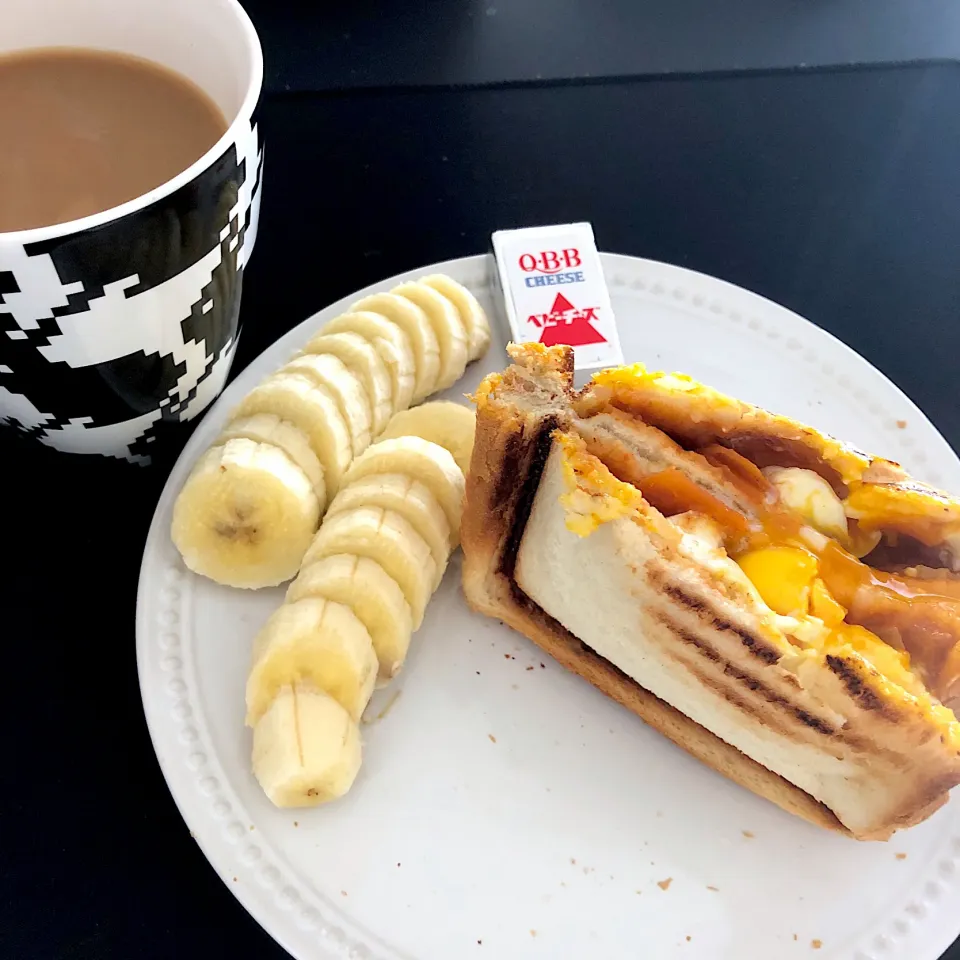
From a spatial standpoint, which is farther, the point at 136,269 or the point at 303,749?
the point at 303,749

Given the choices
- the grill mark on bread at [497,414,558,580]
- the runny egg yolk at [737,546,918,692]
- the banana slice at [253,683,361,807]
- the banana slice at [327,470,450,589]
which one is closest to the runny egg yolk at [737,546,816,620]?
the runny egg yolk at [737,546,918,692]

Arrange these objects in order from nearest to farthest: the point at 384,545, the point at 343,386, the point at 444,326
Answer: the point at 384,545, the point at 343,386, the point at 444,326

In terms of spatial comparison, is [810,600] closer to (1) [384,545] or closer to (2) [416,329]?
(1) [384,545]

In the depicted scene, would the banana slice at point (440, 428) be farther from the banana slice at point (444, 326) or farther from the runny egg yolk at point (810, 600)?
the runny egg yolk at point (810, 600)

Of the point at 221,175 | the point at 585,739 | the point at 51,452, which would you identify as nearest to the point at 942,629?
the point at 585,739

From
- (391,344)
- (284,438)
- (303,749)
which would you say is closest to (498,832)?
(303,749)

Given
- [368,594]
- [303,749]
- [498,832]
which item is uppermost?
[368,594]

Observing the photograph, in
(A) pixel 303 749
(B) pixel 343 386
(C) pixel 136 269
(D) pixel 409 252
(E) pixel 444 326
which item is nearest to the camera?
(C) pixel 136 269

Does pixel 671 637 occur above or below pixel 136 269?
below
